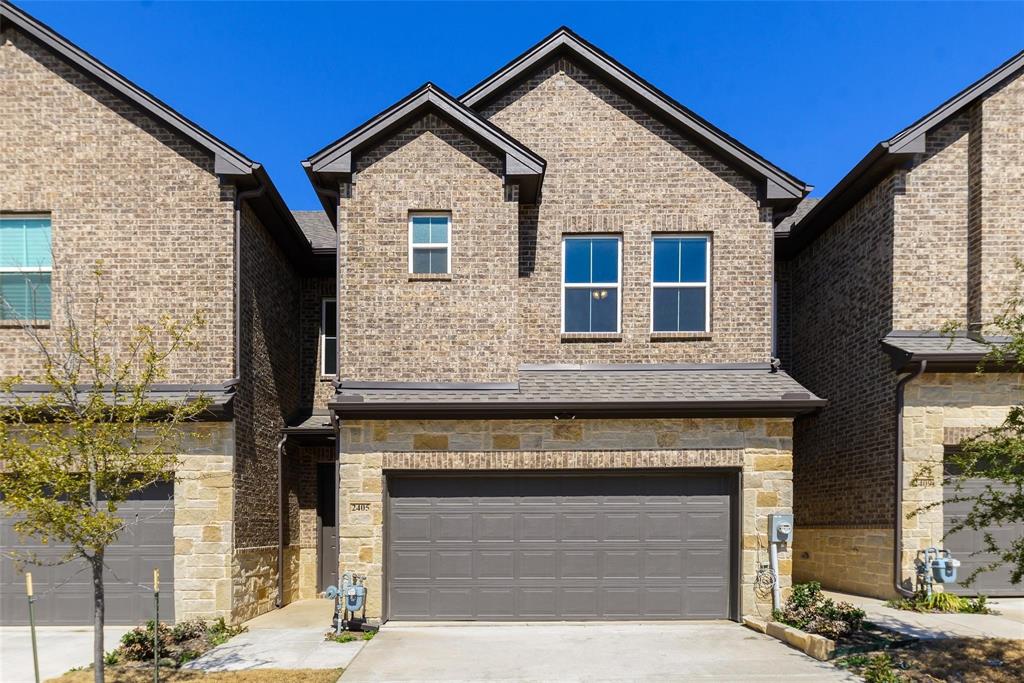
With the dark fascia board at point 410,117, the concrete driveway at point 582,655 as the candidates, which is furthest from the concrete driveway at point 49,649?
the dark fascia board at point 410,117

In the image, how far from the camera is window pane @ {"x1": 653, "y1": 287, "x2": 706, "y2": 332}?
1312 cm

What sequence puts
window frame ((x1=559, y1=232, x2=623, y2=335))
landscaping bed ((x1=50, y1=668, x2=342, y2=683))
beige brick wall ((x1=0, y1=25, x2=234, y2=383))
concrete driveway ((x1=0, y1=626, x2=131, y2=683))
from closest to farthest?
landscaping bed ((x1=50, y1=668, x2=342, y2=683)), concrete driveway ((x1=0, y1=626, x2=131, y2=683)), beige brick wall ((x1=0, y1=25, x2=234, y2=383)), window frame ((x1=559, y1=232, x2=623, y2=335))

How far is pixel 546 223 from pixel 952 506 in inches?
337

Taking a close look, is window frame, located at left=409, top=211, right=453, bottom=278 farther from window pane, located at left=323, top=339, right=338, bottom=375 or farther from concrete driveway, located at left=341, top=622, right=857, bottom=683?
concrete driveway, located at left=341, top=622, right=857, bottom=683

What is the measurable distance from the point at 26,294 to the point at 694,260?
11.3 meters

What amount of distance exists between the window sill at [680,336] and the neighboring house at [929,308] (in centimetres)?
312

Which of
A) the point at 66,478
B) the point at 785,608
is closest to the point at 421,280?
the point at 66,478

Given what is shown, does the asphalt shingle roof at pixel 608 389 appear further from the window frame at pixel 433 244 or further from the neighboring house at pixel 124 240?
the neighboring house at pixel 124 240

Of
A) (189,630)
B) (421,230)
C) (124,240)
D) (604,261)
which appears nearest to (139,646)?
(189,630)

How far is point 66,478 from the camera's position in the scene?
26.2 ft

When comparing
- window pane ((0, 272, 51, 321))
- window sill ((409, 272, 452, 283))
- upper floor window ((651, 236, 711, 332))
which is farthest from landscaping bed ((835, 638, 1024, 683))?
window pane ((0, 272, 51, 321))

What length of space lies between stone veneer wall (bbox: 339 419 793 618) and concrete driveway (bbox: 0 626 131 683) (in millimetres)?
3969

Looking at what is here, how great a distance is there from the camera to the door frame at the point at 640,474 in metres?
11.8

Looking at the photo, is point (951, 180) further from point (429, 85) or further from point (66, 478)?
point (66, 478)
